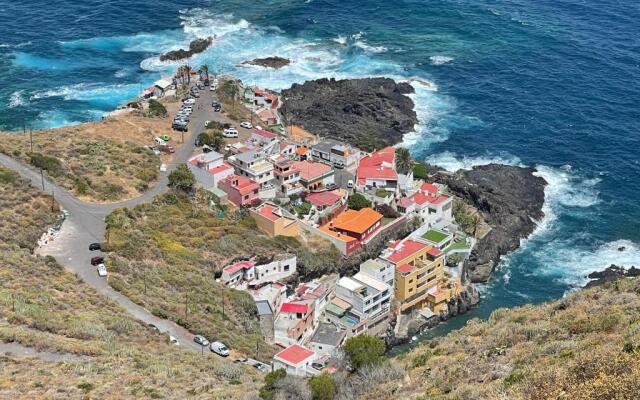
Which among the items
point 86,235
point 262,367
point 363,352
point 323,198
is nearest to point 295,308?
point 262,367

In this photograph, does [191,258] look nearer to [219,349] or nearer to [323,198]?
[219,349]

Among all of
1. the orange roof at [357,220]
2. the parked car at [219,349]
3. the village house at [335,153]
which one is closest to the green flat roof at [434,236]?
the orange roof at [357,220]

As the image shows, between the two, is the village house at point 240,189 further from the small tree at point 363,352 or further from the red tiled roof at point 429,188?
the small tree at point 363,352

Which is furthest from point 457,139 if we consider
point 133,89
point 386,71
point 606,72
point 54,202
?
point 54,202

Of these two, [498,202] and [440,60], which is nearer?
[498,202]

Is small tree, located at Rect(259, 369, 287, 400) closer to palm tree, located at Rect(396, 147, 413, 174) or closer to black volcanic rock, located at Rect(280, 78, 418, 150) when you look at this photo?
palm tree, located at Rect(396, 147, 413, 174)

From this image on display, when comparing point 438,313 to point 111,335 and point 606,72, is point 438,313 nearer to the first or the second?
point 111,335

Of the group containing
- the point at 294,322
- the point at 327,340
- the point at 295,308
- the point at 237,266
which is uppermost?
the point at 237,266
